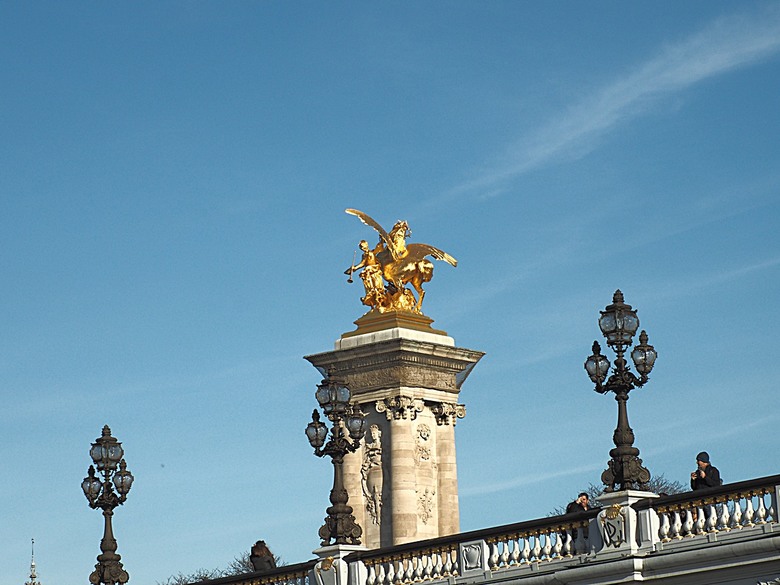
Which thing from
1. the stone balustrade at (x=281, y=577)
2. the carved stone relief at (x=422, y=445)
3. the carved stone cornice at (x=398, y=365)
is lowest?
the stone balustrade at (x=281, y=577)

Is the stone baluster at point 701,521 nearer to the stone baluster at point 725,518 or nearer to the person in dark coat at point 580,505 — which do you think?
the stone baluster at point 725,518

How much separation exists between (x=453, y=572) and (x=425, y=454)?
14.3 metres

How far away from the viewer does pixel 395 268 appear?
48.8m

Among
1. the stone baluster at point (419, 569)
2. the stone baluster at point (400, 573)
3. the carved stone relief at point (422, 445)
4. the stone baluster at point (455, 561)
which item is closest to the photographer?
the stone baluster at point (455, 561)

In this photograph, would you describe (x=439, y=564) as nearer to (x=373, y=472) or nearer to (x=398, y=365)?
(x=373, y=472)

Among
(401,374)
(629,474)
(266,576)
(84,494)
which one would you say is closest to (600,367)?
(629,474)

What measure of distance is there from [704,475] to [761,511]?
242 cm

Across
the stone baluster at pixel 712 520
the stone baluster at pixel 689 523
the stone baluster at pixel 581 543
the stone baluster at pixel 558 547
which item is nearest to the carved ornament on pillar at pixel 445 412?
the stone baluster at pixel 558 547

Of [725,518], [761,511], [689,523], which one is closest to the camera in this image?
[761,511]

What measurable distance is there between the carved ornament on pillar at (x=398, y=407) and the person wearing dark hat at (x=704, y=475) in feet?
54.0

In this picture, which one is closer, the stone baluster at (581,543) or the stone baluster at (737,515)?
the stone baluster at (737,515)

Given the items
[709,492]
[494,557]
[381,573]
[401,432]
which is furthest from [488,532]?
[401,432]

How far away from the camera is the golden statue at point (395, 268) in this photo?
1897 inches

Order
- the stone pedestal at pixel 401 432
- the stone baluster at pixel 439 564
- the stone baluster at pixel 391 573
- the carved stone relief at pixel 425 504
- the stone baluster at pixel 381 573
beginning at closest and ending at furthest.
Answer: the stone baluster at pixel 439 564 < the stone baluster at pixel 391 573 < the stone baluster at pixel 381 573 < the stone pedestal at pixel 401 432 < the carved stone relief at pixel 425 504
